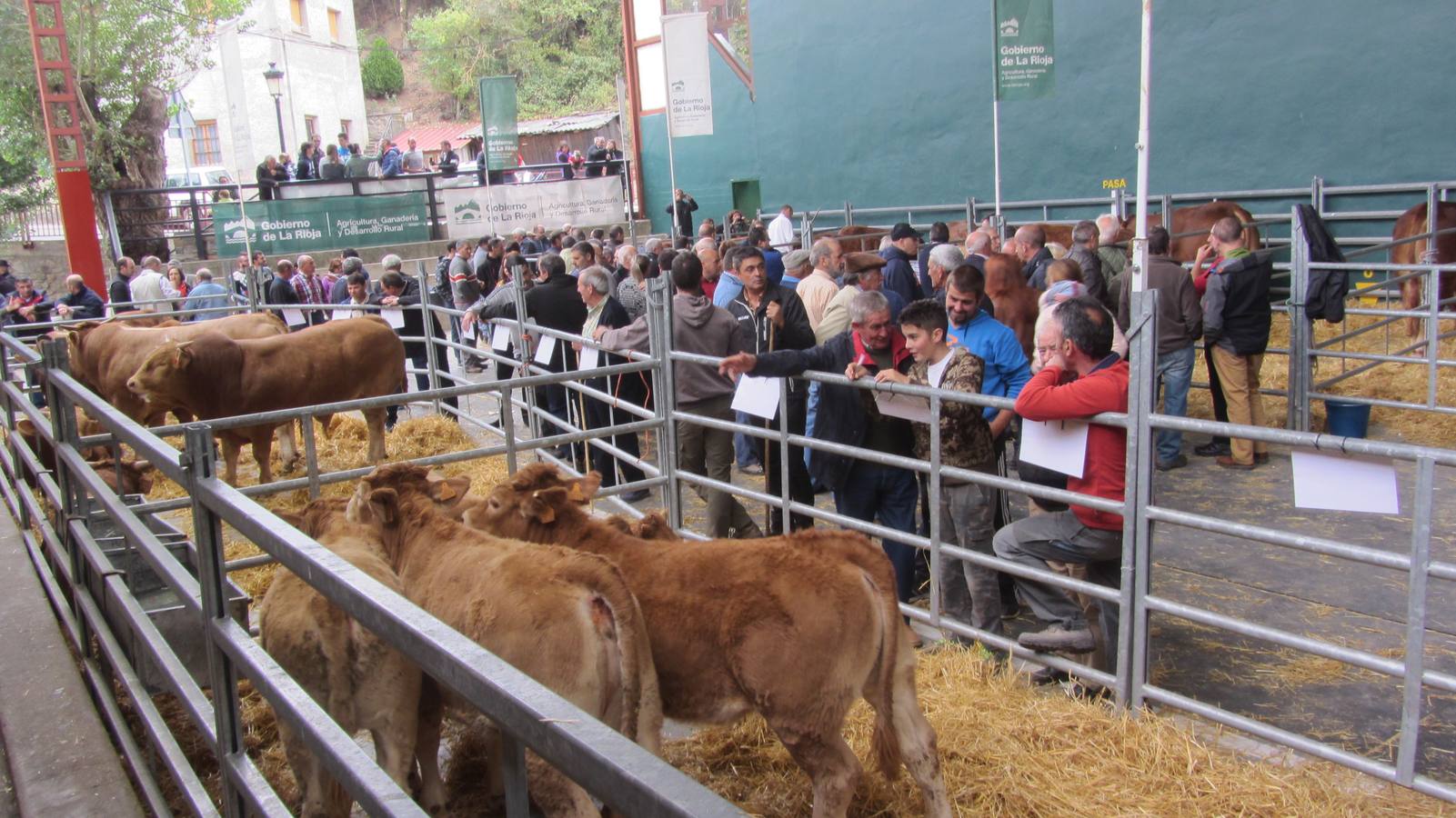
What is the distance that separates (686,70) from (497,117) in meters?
7.06

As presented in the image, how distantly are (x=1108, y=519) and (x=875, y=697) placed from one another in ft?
4.59

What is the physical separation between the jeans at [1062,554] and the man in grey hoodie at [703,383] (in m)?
2.35

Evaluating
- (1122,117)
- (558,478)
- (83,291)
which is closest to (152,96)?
(83,291)

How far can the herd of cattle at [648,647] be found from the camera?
142 inches

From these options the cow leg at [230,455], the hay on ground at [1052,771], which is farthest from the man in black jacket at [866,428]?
the cow leg at [230,455]

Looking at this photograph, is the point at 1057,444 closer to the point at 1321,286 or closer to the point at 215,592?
the point at 215,592

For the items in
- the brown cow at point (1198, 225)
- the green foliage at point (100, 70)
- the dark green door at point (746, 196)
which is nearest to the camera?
the brown cow at point (1198, 225)

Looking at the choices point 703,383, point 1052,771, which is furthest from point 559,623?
point 703,383

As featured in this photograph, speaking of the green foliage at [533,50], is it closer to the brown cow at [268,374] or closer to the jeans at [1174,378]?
the brown cow at [268,374]

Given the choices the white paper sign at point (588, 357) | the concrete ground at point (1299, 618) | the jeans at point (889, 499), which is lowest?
the concrete ground at point (1299, 618)

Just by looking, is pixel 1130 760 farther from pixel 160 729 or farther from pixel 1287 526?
pixel 1287 526

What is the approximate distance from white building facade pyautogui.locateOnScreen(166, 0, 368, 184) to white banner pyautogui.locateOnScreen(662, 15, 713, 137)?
32.0 m

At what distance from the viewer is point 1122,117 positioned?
59.4ft

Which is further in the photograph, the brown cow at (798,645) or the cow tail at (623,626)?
the brown cow at (798,645)
